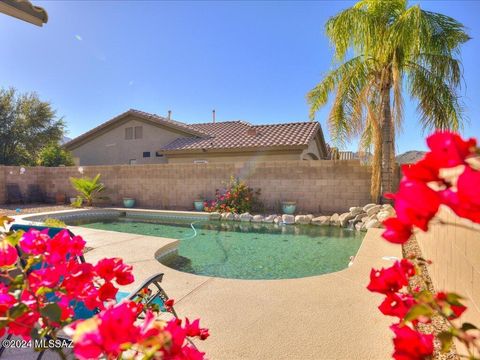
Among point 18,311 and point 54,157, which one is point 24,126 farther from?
point 18,311

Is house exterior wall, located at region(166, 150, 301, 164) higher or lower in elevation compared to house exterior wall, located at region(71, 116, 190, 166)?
lower

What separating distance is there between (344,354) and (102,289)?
6.31 feet

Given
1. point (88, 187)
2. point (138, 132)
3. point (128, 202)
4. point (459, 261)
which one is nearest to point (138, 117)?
point (138, 132)

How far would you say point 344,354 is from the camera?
2195 mm

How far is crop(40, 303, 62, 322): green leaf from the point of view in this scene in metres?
0.90

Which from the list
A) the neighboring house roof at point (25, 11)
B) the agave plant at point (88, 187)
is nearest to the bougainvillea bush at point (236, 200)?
the agave plant at point (88, 187)

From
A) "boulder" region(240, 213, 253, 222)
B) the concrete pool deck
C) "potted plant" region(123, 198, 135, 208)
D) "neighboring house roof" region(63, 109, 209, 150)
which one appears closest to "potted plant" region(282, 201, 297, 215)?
"boulder" region(240, 213, 253, 222)

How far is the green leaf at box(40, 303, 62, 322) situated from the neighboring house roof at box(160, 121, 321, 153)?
13147 millimetres

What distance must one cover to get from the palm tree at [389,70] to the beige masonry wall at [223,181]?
1134 mm

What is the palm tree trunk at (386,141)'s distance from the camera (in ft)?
30.9

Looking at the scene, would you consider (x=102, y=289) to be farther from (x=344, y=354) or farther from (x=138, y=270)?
(x=138, y=270)

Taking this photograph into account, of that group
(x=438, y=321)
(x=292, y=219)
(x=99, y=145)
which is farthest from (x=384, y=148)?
(x=99, y=145)

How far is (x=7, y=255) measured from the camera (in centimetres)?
102

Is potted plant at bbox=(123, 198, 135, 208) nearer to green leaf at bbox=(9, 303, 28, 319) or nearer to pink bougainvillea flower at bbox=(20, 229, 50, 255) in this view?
pink bougainvillea flower at bbox=(20, 229, 50, 255)
